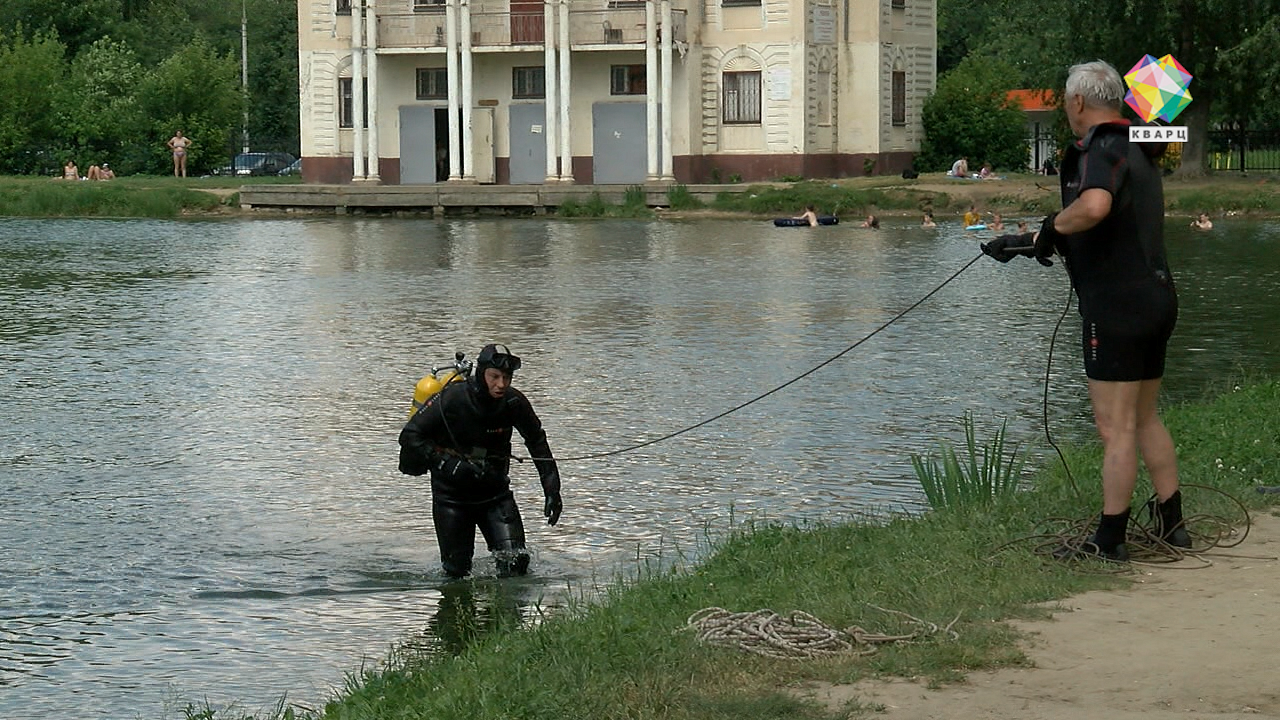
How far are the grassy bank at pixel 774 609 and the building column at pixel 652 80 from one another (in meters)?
45.9

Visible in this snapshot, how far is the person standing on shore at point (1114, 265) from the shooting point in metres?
8.64

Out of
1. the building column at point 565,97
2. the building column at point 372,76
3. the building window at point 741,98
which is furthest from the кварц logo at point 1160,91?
the building column at point 372,76

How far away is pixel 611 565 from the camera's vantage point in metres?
11.7

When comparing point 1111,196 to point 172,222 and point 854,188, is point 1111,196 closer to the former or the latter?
point 854,188

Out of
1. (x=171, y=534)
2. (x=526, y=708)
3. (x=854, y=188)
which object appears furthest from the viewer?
(x=854, y=188)

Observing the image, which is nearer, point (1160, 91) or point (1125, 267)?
point (1125, 267)

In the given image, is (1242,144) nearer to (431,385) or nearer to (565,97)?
(565,97)

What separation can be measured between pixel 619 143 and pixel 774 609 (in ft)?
169

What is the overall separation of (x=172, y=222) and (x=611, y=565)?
43343mm

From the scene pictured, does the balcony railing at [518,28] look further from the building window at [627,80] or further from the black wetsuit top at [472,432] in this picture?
the black wetsuit top at [472,432]

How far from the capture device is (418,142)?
61250mm

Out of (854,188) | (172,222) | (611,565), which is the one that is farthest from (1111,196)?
(172,222)

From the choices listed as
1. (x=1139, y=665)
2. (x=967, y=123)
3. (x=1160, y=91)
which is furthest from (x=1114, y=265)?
(x=967, y=123)

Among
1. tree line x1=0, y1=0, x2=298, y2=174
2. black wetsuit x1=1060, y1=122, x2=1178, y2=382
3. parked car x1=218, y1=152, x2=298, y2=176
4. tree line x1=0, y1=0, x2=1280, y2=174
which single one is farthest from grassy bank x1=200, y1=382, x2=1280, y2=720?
parked car x1=218, y1=152, x2=298, y2=176
